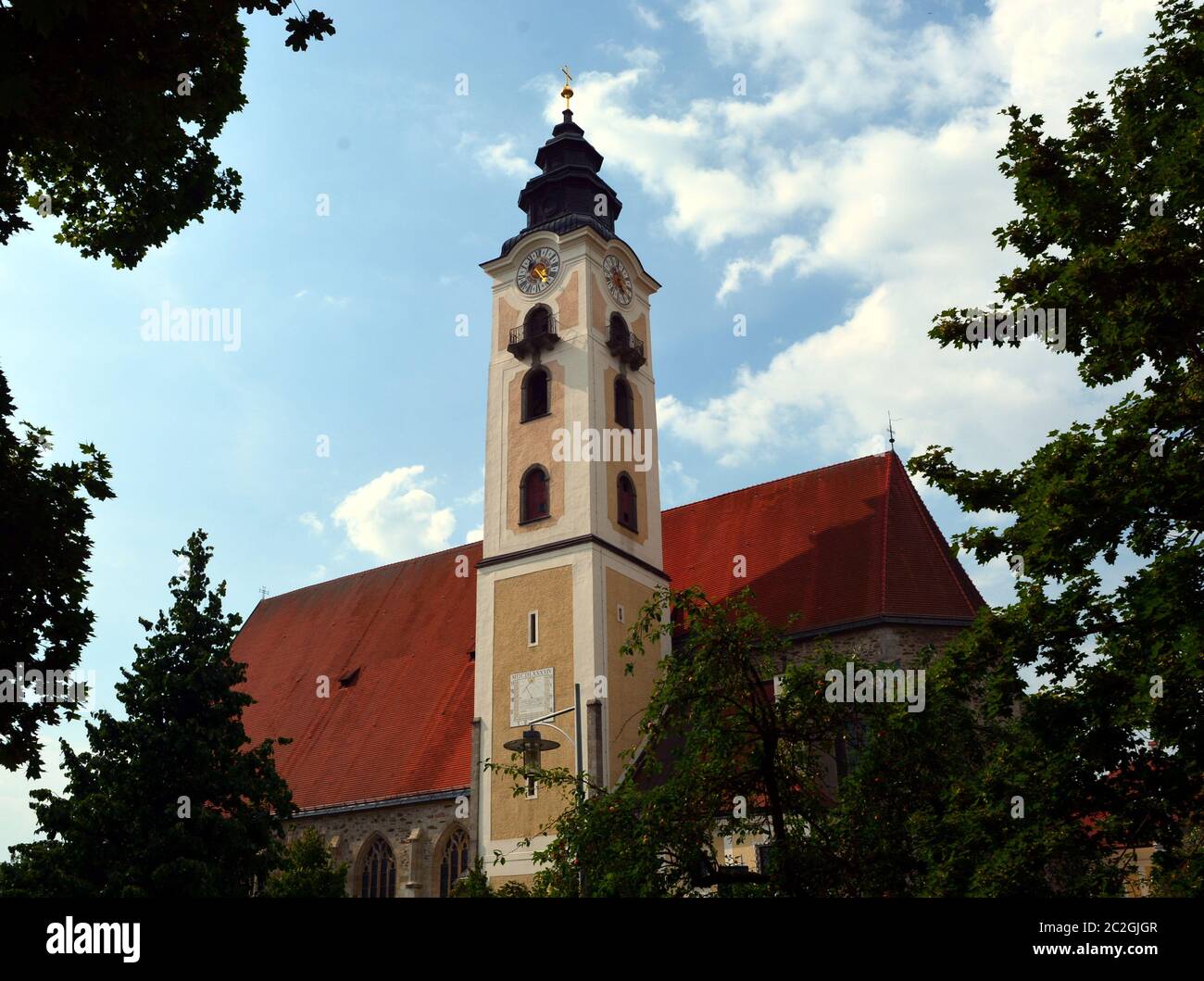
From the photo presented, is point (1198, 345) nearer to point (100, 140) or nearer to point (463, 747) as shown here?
point (100, 140)

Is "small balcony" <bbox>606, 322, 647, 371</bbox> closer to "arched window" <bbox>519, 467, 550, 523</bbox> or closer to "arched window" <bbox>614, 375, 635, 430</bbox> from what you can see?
"arched window" <bbox>614, 375, 635, 430</bbox>

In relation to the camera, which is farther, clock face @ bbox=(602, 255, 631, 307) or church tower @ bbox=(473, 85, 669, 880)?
clock face @ bbox=(602, 255, 631, 307)

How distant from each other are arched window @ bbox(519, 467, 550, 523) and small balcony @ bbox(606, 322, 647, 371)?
3.90 m

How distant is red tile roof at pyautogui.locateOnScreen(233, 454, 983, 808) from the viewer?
2688cm

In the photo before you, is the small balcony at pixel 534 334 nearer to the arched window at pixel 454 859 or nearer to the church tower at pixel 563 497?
the church tower at pixel 563 497

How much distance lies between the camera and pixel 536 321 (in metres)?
31.4

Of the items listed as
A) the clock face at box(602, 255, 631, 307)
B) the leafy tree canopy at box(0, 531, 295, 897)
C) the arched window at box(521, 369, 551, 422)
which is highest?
the clock face at box(602, 255, 631, 307)

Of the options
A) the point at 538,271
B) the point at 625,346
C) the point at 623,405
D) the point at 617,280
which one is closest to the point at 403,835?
the point at 623,405

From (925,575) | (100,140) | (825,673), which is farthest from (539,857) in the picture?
(925,575)

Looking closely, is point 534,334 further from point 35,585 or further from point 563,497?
point 35,585

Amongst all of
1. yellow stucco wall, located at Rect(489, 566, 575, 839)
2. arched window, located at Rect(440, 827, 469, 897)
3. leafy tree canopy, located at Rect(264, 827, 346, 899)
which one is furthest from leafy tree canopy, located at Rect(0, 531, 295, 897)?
arched window, located at Rect(440, 827, 469, 897)

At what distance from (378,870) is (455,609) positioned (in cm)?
784

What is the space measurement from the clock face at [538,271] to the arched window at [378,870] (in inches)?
597

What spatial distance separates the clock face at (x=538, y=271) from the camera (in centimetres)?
3162
